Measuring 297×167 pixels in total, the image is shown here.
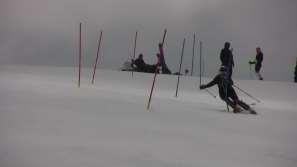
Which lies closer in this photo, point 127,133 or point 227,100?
point 127,133

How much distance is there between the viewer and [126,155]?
169 inches

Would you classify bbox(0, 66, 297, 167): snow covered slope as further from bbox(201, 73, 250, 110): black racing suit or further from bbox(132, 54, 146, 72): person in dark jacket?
bbox(132, 54, 146, 72): person in dark jacket

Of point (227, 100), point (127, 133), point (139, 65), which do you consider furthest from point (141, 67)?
point (127, 133)

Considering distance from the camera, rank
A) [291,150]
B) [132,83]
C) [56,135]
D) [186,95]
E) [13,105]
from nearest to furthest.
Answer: [56,135] < [291,150] < [13,105] < [186,95] < [132,83]

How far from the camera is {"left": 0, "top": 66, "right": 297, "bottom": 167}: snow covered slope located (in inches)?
164

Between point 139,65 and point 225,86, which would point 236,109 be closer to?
point 225,86

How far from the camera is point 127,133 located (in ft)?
17.3

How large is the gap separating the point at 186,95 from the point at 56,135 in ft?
23.2

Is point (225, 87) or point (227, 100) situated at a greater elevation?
point (225, 87)

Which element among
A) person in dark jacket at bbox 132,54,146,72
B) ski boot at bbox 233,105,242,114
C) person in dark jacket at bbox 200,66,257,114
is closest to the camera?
person in dark jacket at bbox 200,66,257,114

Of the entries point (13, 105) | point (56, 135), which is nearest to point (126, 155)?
point (56, 135)

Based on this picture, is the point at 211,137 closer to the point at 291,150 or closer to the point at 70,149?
the point at 291,150

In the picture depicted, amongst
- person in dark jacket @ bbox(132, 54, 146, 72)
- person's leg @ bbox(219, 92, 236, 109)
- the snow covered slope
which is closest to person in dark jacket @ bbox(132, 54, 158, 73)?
person in dark jacket @ bbox(132, 54, 146, 72)

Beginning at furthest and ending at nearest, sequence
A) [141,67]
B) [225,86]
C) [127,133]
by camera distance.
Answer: [141,67] < [225,86] < [127,133]
